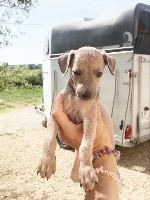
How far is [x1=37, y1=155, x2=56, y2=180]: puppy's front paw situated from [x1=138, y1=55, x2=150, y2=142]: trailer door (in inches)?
224

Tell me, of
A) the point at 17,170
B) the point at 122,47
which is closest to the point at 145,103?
the point at 122,47

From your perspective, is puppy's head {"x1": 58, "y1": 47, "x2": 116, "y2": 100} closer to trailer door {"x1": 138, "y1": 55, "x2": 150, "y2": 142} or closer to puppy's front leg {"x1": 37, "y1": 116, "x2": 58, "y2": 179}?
puppy's front leg {"x1": 37, "y1": 116, "x2": 58, "y2": 179}

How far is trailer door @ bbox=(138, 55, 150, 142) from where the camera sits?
7.88 metres

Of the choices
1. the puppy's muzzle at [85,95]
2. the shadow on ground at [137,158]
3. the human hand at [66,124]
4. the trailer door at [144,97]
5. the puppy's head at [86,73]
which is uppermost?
the puppy's head at [86,73]

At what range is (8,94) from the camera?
2905 centimetres

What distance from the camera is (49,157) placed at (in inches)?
101

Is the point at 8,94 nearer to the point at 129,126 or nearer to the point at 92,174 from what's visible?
the point at 129,126

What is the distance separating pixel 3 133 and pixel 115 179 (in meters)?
10.9

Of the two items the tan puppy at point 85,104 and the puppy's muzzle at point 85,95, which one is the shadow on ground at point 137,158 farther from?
the puppy's muzzle at point 85,95

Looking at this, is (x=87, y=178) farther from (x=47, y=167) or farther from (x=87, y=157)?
(x=47, y=167)

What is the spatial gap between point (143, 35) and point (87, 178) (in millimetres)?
6364

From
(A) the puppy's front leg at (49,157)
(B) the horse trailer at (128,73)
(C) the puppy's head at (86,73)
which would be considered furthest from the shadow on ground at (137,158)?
(A) the puppy's front leg at (49,157)

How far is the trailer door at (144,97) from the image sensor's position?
7.88 m

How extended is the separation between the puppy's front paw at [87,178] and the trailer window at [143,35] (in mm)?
5746
